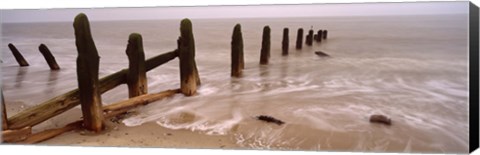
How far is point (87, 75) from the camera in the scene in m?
3.20

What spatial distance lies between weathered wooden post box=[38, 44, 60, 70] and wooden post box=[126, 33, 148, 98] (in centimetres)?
47

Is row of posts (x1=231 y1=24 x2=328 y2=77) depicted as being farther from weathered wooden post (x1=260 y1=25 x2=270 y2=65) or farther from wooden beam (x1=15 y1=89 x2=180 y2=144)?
wooden beam (x1=15 y1=89 x2=180 y2=144)

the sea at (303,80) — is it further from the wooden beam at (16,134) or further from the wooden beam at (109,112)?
the wooden beam at (16,134)

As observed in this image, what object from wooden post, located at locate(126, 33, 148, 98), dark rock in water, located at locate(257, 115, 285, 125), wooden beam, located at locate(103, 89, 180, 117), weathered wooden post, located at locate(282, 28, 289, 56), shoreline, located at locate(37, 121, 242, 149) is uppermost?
weathered wooden post, located at locate(282, 28, 289, 56)

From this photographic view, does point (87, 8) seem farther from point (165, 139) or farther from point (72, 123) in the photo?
point (165, 139)

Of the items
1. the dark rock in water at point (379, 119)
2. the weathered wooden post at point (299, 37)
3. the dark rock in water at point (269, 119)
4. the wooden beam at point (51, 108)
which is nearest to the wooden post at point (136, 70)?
the wooden beam at point (51, 108)

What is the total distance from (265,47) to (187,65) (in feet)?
1.71

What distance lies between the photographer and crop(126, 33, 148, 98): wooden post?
343cm

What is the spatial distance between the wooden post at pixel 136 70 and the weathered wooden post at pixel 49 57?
0.47m

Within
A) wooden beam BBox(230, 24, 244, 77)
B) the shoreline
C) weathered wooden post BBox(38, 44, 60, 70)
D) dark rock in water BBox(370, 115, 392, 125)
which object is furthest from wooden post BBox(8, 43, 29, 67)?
dark rock in water BBox(370, 115, 392, 125)

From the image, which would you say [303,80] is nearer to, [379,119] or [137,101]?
[379,119]

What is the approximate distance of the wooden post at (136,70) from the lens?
11.3 feet

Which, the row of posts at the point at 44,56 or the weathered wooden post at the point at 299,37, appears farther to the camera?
the row of posts at the point at 44,56

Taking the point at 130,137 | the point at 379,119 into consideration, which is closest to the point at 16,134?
the point at 130,137
